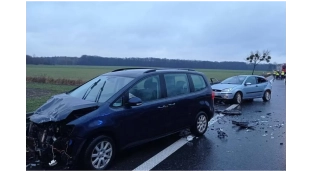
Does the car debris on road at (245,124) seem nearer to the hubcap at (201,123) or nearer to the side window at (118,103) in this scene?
the hubcap at (201,123)

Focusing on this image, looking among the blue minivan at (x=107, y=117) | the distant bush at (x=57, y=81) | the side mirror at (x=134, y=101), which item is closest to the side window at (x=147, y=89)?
the blue minivan at (x=107, y=117)

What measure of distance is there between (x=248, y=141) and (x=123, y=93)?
3393 mm

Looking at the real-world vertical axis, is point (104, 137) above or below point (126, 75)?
below

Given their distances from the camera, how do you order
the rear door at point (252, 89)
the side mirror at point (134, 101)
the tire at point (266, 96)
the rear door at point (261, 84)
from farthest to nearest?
the tire at point (266, 96) < the rear door at point (261, 84) < the rear door at point (252, 89) < the side mirror at point (134, 101)

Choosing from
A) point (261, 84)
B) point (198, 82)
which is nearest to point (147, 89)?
point (198, 82)

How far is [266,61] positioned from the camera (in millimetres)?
35219

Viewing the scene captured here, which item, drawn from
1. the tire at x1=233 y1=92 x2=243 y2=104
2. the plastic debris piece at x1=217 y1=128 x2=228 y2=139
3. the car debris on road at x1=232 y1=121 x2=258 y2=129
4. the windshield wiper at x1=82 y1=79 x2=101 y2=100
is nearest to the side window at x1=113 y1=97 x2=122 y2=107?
the windshield wiper at x1=82 y1=79 x2=101 y2=100

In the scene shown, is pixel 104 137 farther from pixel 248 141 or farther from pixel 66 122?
pixel 248 141

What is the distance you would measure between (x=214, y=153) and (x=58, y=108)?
3120 mm

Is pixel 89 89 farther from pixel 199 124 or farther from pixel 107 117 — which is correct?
pixel 199 124

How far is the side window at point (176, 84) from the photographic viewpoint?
5.16m
